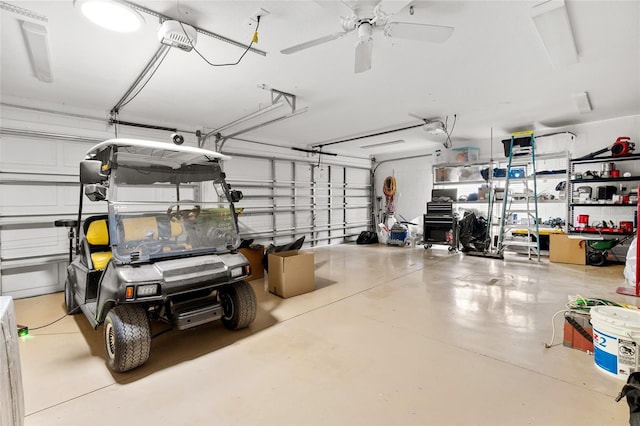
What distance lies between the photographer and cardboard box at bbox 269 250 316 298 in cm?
385

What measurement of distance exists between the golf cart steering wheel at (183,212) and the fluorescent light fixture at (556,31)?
10.8 feet

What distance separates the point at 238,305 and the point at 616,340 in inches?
112

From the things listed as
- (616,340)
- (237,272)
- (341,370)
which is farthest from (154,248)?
(616,340)

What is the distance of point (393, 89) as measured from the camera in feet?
13.4

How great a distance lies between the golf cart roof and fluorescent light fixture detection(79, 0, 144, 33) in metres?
0.95

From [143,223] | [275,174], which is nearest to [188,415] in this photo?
[143,223]

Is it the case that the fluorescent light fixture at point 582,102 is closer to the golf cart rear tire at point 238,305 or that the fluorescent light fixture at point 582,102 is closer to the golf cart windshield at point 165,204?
the golf cart windshield at point 165,204

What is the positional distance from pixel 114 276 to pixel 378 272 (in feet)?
13.1

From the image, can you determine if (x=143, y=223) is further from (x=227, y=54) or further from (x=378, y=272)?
(x=378, y=272)


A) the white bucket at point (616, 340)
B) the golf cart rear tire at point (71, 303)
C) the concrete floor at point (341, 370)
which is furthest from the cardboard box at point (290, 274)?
the white bucket at point (616, 340)

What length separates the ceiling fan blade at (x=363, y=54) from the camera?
232cm

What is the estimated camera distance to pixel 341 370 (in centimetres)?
219

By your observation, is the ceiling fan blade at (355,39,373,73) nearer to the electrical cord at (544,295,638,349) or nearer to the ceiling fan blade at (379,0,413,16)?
the ceiling fan blade at (379,0,413,16)

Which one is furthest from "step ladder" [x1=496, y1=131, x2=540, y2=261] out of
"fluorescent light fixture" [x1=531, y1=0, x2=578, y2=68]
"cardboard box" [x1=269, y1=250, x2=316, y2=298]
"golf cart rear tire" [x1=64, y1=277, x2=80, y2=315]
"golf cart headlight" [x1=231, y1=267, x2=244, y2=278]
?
"golf cart rear tire" [x1=64, y1=277, x2=80, y2=315]
